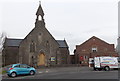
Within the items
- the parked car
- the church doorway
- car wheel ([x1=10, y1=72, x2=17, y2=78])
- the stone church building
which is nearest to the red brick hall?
the stone church building

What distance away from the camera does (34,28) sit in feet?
131

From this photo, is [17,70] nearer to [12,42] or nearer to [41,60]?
[41,60]

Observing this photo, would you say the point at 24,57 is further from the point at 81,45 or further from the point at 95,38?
the point at 95,38

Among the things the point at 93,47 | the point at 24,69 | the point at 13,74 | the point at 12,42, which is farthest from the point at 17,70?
the point at 93,47

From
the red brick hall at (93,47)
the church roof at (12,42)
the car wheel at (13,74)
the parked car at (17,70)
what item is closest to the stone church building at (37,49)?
the church roof at (12,42)

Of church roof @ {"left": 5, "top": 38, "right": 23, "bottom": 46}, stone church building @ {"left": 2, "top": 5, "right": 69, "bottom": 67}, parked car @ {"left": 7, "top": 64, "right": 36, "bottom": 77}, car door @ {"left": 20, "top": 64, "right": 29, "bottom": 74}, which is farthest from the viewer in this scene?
→ church roof @ {"left": 5, "top": 38, "right": 23, "bottom": 46}

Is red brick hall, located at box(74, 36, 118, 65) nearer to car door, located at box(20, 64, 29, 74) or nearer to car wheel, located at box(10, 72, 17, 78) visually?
car door, located at box(20, 64, 29, 74)

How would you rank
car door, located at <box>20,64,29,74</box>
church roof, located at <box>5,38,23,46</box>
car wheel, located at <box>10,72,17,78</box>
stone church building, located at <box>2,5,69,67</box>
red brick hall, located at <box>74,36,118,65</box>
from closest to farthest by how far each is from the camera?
car wheel, located at <box>10,72,17,78</box>, car door, located at <box>20,64,29,74</box>, stone church building, located at <box>2,5,69,67</box>, church roof, located at <box>5,38,23,46</box>, red brick hall, located at <box>74,36,118,65</box>

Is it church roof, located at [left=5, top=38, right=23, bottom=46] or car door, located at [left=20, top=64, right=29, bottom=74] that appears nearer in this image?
car door, located at [left=20, top=64, right=29, bottom=74]

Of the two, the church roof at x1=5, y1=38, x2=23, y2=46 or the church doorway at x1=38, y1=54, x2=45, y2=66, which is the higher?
the church roof at x1=5, y1=38, x2=23, y2=46

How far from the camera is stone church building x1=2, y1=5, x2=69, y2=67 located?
3831 cm

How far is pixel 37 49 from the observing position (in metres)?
38.8

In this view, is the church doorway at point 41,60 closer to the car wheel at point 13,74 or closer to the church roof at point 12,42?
the church roof at point 12,42

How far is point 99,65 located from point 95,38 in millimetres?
20783
